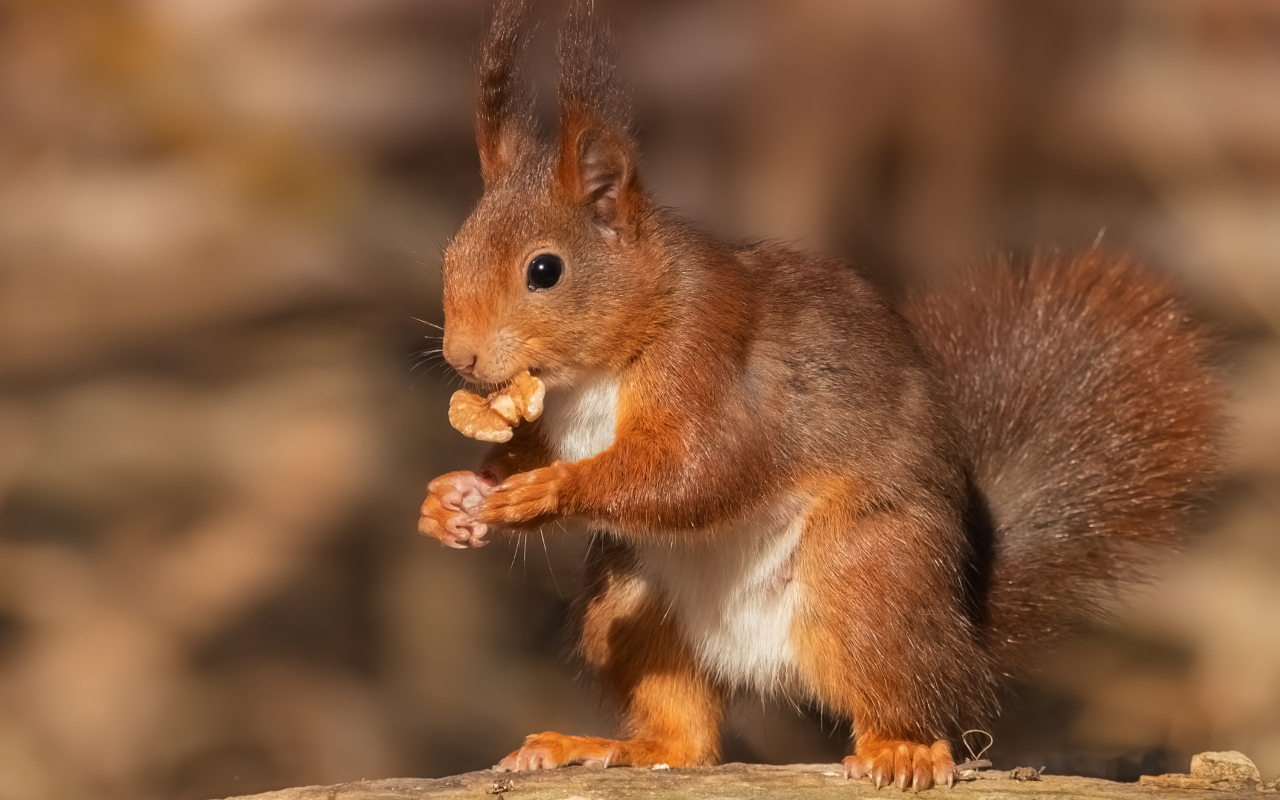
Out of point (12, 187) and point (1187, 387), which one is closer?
point (1187, 387)

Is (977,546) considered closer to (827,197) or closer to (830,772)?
(830,772)

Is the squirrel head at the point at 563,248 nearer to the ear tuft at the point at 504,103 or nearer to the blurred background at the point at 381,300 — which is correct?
the ear tuft at the point at 504,103

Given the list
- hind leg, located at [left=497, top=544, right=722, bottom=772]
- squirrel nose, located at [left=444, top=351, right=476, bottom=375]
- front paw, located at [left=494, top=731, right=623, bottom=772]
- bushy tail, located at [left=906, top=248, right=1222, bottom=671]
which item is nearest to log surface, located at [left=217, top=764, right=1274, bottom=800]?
front paw, located at [left=494, top=731, right=623, bottom=772]

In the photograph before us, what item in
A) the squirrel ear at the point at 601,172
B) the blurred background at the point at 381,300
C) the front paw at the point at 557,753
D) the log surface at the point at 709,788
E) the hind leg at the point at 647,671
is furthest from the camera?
the blurred background at the point at 381,300

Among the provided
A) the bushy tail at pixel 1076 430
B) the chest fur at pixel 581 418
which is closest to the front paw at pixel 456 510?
the chest fur at pixel 581 418

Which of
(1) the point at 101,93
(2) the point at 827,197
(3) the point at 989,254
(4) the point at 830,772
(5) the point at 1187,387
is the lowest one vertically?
(4) the point at 830,772

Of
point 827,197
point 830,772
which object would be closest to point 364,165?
point 827,197

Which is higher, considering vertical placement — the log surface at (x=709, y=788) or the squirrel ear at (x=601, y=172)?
the squirrel ear at (x=601, y=172)

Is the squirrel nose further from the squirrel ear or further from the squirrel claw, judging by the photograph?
the squirrel claw
